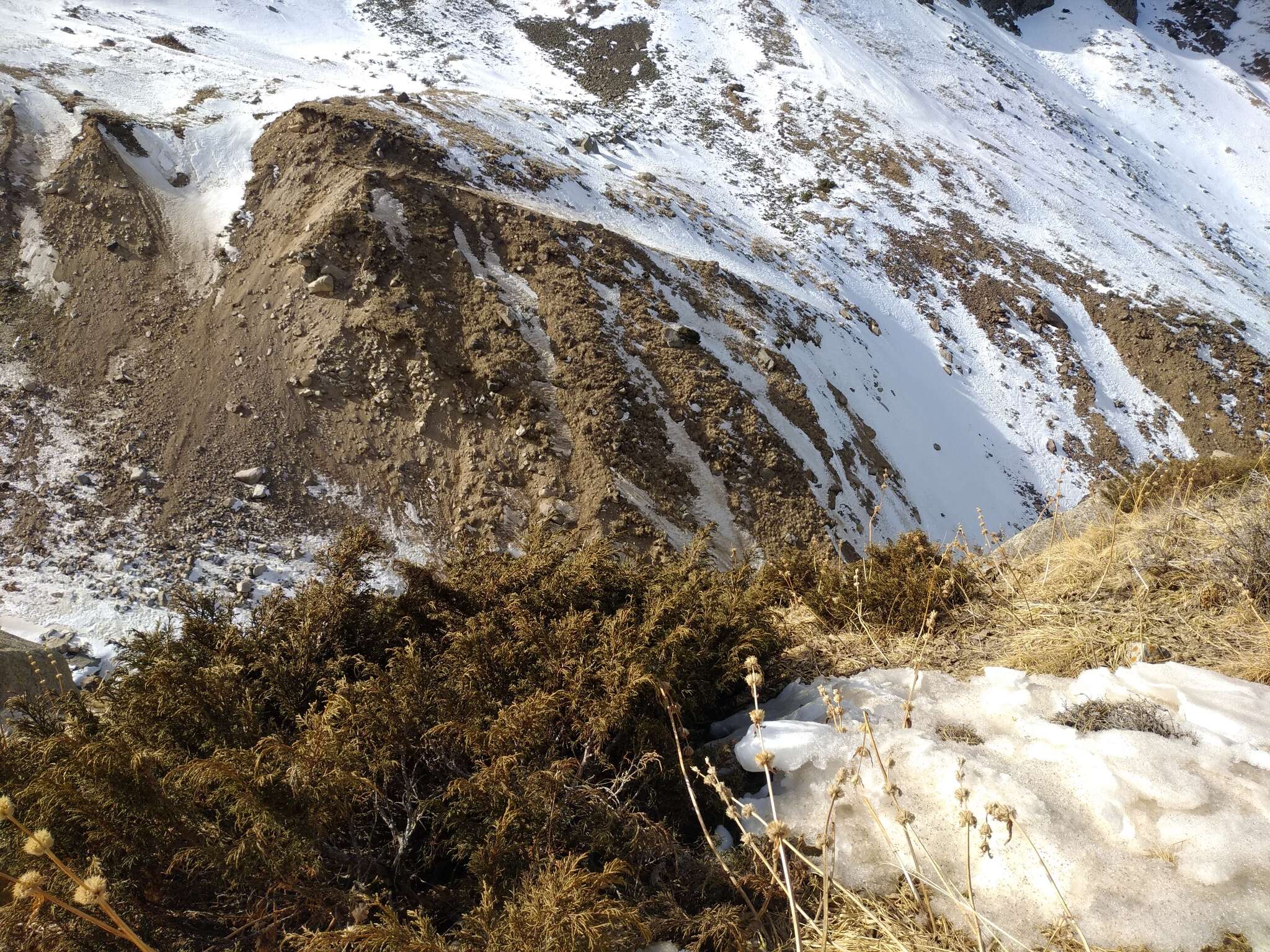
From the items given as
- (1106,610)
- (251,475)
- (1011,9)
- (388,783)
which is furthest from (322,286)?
(1011,9)

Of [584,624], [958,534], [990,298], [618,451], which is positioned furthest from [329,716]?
[990,298]

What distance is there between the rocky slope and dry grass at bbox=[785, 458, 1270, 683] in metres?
4.99

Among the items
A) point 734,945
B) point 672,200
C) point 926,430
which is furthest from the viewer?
point 672,200

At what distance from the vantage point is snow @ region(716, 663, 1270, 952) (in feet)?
5.89

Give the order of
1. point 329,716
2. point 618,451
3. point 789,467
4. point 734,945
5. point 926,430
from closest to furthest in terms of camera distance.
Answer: point 734,945 → point 329,716 → point 618,451 → point 789,467 → point 926,430

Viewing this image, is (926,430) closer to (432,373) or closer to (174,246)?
(432,373)

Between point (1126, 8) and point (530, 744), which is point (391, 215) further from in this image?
point (1126, 8)

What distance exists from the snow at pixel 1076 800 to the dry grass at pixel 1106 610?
29 cm

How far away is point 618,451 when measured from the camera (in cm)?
875

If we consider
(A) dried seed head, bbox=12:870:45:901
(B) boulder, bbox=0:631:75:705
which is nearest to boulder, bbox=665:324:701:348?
(B) boulder, bbox=0:631:75:705

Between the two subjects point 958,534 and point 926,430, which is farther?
point 926,430

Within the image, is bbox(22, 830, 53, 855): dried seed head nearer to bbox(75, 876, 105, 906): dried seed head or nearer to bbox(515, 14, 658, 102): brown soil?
bbox(75, 876, 105, 906): dried seed head

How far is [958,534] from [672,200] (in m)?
16.2

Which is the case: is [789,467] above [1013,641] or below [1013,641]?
below
